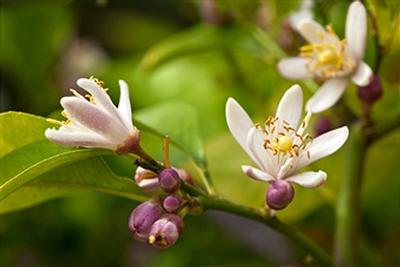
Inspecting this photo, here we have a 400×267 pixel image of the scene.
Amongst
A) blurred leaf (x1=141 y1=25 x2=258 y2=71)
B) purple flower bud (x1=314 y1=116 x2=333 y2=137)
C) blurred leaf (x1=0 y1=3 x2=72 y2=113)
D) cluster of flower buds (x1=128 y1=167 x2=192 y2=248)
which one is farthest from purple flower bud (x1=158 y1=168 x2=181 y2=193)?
blurred leaf (x1=0 y1=3 x2=72 y2=113)

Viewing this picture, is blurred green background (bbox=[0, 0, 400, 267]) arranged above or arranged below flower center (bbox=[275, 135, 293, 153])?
below

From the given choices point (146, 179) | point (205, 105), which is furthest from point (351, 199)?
point (205, 105)

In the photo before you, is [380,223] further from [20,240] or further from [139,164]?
[139,164]

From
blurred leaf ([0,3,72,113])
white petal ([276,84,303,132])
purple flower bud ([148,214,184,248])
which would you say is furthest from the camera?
blurred leaf ([0,3,72,113])

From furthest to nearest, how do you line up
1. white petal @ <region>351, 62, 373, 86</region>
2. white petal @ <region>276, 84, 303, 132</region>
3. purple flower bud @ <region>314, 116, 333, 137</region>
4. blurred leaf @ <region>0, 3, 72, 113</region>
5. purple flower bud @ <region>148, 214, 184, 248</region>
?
1. blurred leaf @ <region>0, 3, 72, 113</region>
2. purple flower bud @ <region>314, 116, 333, 137</region>
3. white petal @ <region>351, 62, 373, 86</region>
4. white petal @ <region>276, 84, 303, 132</region>
5. purple flower bud @ <region>148, 214, 184, 248</region>

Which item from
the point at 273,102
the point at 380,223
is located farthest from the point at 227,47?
the point at 380,223

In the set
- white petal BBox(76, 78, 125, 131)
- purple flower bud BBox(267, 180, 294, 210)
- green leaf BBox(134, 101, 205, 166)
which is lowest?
green leaf BBox(134, 101, 205, 166)

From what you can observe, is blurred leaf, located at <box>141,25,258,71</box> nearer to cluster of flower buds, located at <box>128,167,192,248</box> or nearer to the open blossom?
the open blossom
